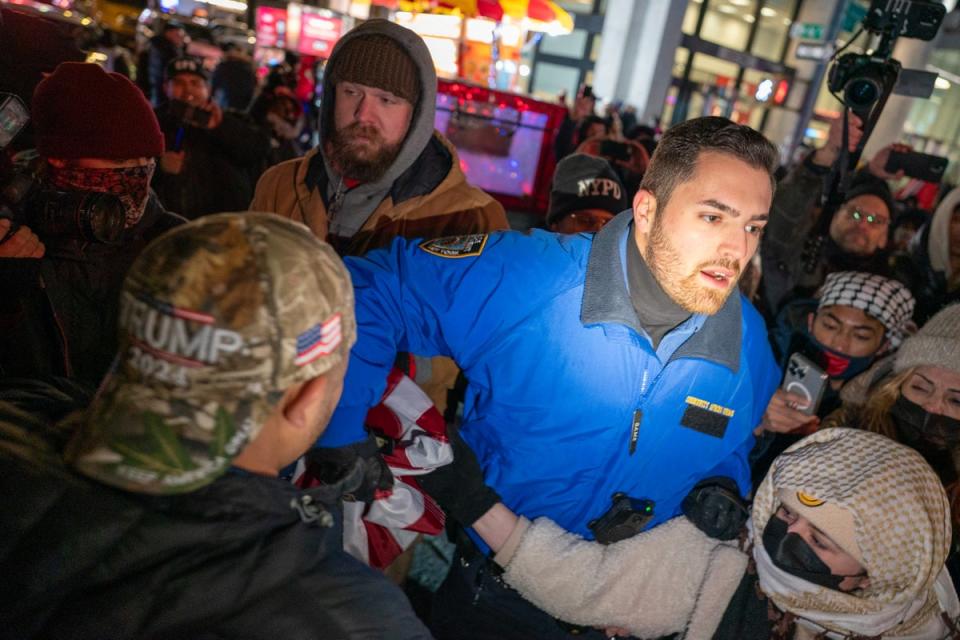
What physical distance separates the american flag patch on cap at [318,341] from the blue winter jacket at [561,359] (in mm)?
574

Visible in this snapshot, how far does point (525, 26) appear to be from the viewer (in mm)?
11117

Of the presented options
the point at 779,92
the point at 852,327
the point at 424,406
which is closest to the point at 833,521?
the point at 424,406

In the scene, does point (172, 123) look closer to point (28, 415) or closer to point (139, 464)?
point (28, 415)

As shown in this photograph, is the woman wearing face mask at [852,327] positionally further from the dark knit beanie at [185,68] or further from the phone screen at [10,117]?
the dark knit beanie at [185,68]

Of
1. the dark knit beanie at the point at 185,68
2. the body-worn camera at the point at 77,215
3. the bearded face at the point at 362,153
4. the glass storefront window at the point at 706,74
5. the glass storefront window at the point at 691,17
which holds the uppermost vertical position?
the glass storefront window at the point at 691,17

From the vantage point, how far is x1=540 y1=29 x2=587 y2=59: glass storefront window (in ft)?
69.6

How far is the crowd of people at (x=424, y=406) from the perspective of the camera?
0.80 meters

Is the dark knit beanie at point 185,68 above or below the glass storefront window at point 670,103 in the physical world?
below

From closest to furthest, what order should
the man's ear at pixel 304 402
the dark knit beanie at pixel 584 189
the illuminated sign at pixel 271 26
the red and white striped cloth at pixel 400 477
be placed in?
the man's ear at pixel 304 402, the red and white striped cloth at pixel 400 477, the dark knit beanie at pixel 584 189, the illuminated sign at pixel 271 26

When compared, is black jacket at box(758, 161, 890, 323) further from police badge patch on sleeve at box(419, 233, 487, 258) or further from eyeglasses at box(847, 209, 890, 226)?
police badge patch on sleeve at box(419, 233, 487, 258)

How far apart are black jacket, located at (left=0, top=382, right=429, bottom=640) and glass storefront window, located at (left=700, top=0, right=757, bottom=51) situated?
2331 cm

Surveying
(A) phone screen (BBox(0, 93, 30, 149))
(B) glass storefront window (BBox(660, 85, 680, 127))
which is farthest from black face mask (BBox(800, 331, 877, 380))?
(B) glass storefront window (BBox(660, 85, 680, 127))

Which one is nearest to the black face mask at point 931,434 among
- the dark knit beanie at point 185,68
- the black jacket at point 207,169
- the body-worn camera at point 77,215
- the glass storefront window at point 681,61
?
the body-worn camera at point 77,215

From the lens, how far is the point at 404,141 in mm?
2359
